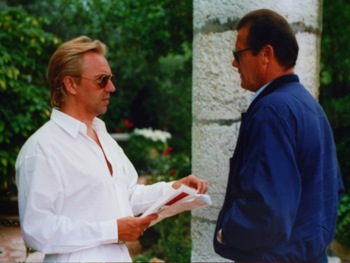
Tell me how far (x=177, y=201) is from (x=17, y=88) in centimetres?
436

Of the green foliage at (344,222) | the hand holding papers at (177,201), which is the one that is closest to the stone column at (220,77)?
the hand holding papers at (177,201)

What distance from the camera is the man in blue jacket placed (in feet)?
6.04

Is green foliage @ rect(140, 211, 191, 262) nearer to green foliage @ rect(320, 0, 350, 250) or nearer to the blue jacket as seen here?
green foliage @ rect(320, 0, 350, 250)

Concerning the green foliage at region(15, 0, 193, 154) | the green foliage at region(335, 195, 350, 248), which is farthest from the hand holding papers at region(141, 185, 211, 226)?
the green foliage at region(335, 195, 350, 248)

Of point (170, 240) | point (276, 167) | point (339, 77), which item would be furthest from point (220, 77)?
point (339, 77)

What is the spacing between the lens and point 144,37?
22.9 feet

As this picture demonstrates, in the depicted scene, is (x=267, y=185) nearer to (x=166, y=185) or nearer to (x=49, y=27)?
(x=166, y=185)

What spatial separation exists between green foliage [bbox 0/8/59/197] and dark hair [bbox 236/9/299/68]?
4220 millimetres

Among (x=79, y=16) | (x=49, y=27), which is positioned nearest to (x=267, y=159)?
(x=79, y=16)

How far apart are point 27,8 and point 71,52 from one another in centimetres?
886

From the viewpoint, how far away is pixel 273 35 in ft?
6.76

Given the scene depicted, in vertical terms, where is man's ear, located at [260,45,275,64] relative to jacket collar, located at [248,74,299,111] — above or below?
above

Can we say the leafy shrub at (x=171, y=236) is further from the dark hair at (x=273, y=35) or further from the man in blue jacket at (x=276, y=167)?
the dark hair at (x=273, y=35)

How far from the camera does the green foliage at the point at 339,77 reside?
644cm
